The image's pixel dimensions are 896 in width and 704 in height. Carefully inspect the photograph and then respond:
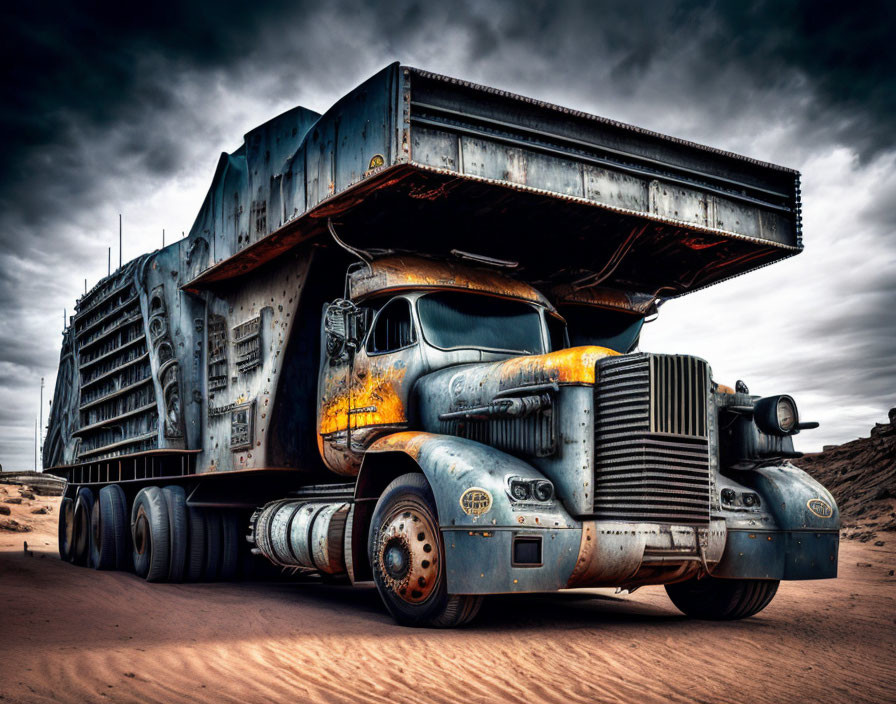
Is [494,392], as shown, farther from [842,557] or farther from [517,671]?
[842,557]

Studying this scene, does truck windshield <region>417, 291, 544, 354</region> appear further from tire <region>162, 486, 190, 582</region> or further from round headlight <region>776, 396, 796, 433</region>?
tire <region>162, 486, 190, 582</region>

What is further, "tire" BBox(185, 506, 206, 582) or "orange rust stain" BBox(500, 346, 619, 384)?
"tire" BBox(185, 506, 206, 582)

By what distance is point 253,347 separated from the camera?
1016 cm

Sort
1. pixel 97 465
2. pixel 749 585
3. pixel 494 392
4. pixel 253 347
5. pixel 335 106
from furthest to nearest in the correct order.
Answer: pixel 97 465, pixel 253 347, pixel 335 106, pixel 749 585, pixel 494 392

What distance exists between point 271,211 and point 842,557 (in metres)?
12.1

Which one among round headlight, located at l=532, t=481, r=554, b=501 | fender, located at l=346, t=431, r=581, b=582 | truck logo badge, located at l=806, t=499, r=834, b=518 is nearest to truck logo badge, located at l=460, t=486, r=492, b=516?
fender, located at l=346, t=431, r=581, b=582

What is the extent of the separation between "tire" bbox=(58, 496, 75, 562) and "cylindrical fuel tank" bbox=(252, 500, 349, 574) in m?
6.00

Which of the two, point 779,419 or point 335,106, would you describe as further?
point 335,106

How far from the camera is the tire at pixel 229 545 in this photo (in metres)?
11.6

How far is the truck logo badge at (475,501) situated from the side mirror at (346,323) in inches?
102

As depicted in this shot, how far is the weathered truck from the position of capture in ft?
21.6

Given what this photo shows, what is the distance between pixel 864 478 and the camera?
23.5 m

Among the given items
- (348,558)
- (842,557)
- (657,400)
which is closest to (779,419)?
(657,400)

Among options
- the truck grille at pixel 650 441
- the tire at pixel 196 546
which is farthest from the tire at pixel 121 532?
the truck grille at pixel 650 441
